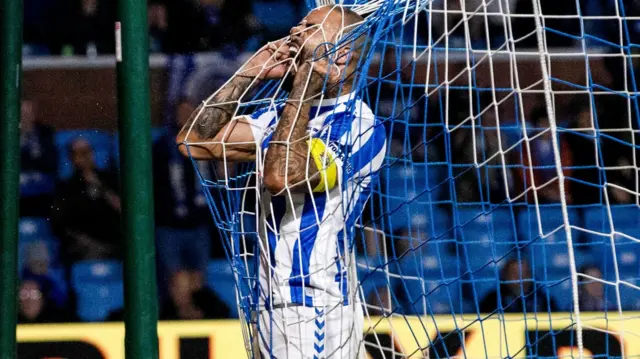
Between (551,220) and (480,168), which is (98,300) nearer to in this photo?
(480,168)

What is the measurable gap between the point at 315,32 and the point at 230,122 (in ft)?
1.13

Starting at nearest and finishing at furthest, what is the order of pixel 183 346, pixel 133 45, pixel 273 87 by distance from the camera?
pixel 133 45 → pixel 273 87 → pixel 183 346

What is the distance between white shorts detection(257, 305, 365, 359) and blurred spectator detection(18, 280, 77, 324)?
7.01ft

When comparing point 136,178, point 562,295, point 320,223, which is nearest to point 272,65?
point 320,223

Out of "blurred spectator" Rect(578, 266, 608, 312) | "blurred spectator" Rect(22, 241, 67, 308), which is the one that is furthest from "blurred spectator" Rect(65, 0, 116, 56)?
"blurred spectator" Rect(578, 266, 608, 312)

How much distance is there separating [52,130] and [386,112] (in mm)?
1501

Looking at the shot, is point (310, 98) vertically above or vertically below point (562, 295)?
above

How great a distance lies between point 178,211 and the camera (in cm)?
443

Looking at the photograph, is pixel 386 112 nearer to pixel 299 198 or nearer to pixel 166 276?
pixel 166 276

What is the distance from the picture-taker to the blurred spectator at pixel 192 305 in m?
4.33

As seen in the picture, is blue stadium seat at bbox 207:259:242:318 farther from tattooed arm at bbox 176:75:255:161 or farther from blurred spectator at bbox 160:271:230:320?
tattooed arm at bbox 176:75:255:161

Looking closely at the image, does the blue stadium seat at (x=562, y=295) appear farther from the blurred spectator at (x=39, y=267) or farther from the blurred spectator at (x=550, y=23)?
the blurred spectator at (x=39, y=267)

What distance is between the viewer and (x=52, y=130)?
4461mm

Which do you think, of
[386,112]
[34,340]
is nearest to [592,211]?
[386,112]
